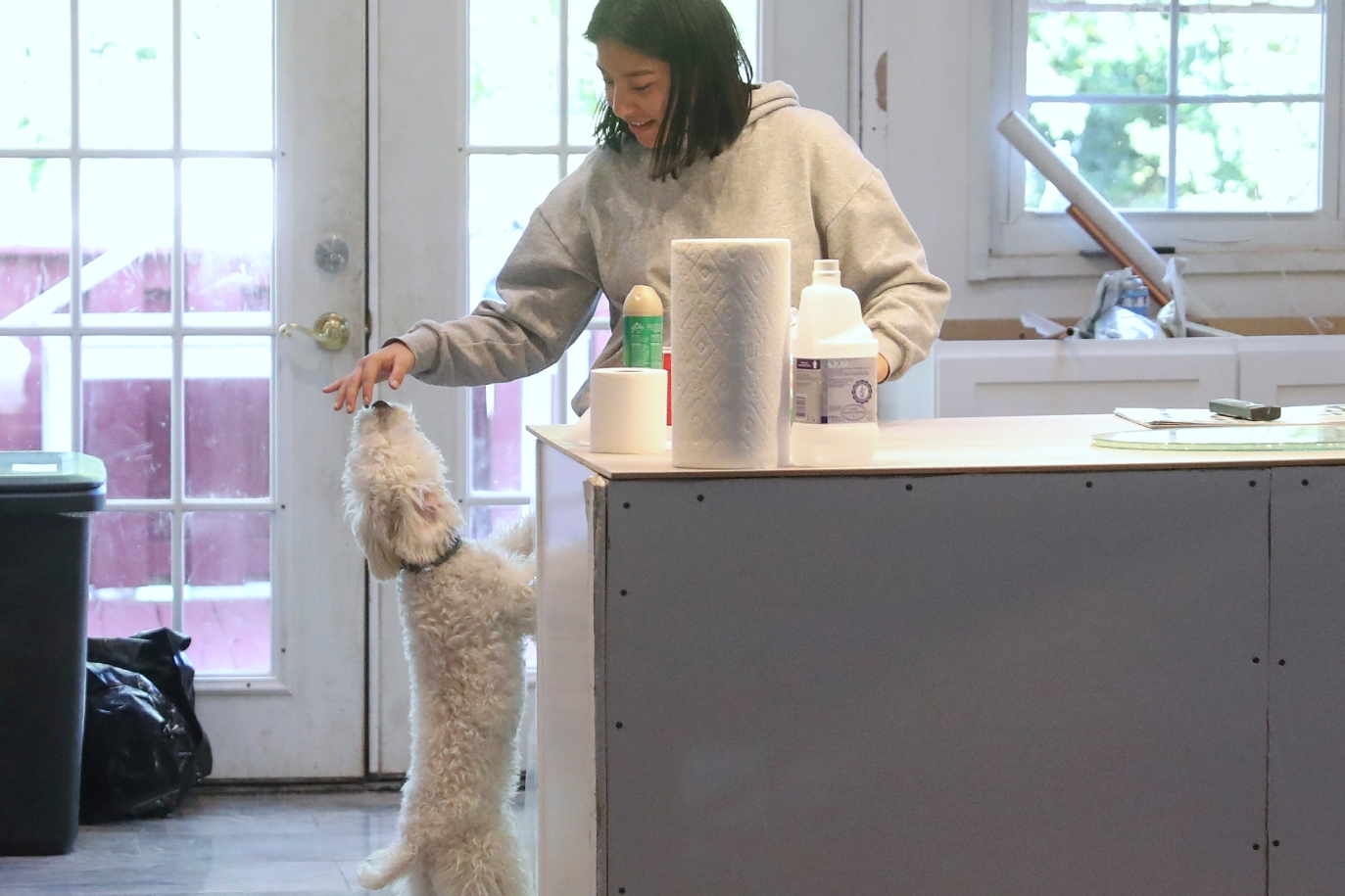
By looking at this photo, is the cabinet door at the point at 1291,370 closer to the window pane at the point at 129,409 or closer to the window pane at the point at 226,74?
the window pane at the point at 226,74

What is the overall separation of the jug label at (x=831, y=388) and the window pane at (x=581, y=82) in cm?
159

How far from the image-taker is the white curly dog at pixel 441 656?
1681 millimetres

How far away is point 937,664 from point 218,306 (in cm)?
190

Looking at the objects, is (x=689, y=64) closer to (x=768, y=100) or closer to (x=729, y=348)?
(x=768, y=100)

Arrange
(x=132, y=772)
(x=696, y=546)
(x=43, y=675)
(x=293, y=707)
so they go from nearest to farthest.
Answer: (x=696, y=546) → (x=43, y=675) → (x=132, y=772) → (x=293, y=707)

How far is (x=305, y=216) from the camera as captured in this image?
271cm

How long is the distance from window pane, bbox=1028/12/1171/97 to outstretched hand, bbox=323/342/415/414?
166cm

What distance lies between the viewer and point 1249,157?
2.90 meters

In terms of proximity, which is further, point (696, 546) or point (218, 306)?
point (218, 306)

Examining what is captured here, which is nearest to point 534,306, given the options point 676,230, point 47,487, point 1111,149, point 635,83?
point 676,230

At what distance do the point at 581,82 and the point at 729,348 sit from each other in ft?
5.40

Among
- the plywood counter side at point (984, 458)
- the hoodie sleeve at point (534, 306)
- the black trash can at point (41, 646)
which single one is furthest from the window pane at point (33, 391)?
the plywood counter side at point (984, 458)

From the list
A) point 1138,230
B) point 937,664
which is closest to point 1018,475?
point 937,664

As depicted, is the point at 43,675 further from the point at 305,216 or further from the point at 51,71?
the point at 51,71
